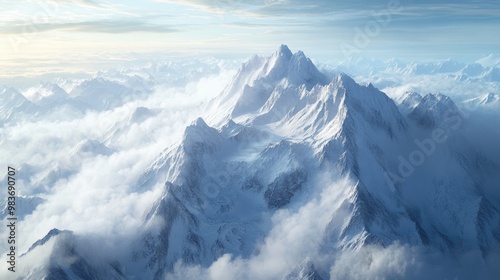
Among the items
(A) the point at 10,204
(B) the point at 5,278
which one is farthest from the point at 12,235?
(B) the point at 5,278

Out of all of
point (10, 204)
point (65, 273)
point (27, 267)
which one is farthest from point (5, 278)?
point (10, 204)

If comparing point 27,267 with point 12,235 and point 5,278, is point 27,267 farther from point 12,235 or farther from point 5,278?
point 12,235

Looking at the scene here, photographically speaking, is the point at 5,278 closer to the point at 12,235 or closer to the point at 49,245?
the point at 49,245

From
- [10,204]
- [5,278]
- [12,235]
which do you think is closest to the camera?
[12,235]

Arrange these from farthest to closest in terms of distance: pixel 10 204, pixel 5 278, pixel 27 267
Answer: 1. pixel 27 267
2. pixel 5 278
3. pixel 10 204

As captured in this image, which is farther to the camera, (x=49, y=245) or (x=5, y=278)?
(x=49, y=245)

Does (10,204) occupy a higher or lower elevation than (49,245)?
higher

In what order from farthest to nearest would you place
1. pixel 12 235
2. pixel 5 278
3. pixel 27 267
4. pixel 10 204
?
pixel 27 267
pixel 5 278
pixel 10 204
pixel 12 235

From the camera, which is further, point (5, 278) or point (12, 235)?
point (5, 278)

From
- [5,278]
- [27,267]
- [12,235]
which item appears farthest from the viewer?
[27,267]
